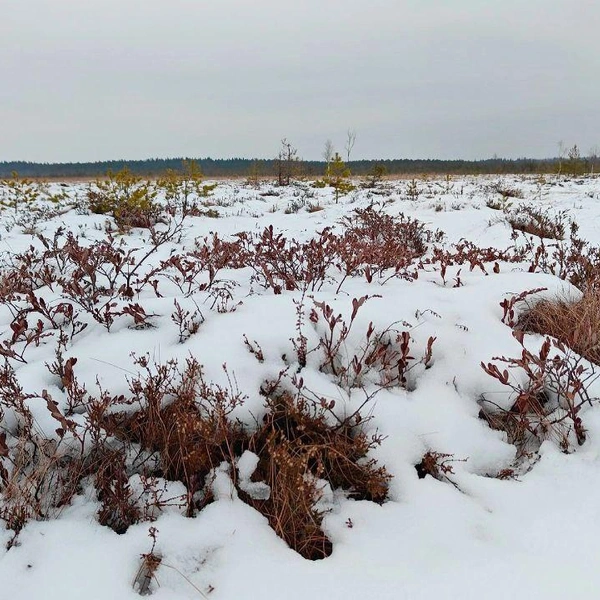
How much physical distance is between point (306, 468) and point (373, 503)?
0.35m

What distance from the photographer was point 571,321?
2.72 metres

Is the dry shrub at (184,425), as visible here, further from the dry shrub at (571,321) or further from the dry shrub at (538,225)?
the dry shrub at (538,225)

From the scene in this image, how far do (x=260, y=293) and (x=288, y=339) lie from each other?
3.36 feet

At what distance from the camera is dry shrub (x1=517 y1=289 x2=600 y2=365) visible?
2527 mm

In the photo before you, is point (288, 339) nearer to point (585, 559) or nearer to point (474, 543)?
point (474, 543)

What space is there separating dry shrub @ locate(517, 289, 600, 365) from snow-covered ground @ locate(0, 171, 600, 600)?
0.14 metres

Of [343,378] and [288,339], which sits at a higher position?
[288,339]

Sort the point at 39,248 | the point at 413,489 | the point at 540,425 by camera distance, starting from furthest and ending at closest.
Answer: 1. the point at 39,248
2. the point at 540,425
3. the point at 413,489

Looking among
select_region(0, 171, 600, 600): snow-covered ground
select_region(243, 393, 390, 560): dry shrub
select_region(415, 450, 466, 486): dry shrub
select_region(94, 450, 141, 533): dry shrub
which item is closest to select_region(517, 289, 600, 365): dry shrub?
select_region(0, 171, 600, 600): snow-covered ground

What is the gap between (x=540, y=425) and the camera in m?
2.13

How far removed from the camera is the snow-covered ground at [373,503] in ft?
4.74

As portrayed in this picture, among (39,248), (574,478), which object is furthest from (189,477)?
(39,248)

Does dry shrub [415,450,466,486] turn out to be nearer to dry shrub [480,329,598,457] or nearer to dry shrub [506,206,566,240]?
dry shrub [480,329,598,457]

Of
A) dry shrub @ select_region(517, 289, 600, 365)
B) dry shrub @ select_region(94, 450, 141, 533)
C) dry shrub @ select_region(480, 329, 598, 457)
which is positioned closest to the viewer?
dry shrub @ select_region(94, 450, 141, 533)
